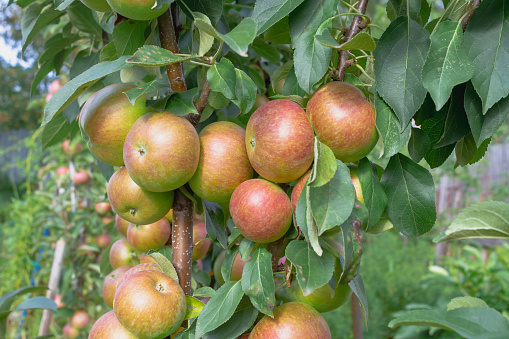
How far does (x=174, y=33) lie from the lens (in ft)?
2.07

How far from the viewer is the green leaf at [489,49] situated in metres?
0.48

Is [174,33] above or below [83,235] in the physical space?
above

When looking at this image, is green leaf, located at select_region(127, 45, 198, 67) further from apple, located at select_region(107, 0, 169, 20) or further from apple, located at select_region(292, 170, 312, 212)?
apple, located at select_region(292, 170, 312, 212)

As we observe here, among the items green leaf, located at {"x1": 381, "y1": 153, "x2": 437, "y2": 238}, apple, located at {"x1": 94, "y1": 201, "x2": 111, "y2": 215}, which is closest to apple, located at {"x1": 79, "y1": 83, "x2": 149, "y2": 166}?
green leaf, located at {"x1": 381, "y1": 153, "x2": 437, "y2": 238}

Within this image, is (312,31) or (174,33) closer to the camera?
(312,31)

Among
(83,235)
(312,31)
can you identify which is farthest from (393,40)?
(83,235)

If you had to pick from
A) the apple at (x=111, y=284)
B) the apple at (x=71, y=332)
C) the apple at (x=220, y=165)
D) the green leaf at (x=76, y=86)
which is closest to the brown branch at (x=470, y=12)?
the apple at (x=220, y=165)

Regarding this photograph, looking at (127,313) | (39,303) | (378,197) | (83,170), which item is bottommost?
(83,170)

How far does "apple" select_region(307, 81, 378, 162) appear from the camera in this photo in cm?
51

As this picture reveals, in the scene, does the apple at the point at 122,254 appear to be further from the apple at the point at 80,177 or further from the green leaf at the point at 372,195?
the apple at the point at 80,177

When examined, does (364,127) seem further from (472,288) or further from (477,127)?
(472,288)

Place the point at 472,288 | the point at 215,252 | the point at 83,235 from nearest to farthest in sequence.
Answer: the point at 215,252 → the point at 83,235 → the point at 472,288

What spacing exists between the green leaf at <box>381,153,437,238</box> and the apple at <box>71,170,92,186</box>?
1.79m

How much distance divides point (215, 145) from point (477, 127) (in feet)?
1.16
